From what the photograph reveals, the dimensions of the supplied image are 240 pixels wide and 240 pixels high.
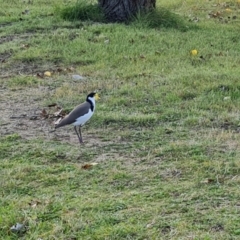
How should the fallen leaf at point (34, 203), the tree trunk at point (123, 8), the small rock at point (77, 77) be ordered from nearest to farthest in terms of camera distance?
1. the fallen leaf at point (34, 203)
2. the small rock at point (77, 77)
3. the tree trunk at point (123, 8)

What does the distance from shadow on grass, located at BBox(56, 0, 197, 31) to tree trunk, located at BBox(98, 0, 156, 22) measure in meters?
0.09

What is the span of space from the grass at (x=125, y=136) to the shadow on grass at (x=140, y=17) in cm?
12

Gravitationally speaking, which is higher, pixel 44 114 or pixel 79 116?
pixel 79 116

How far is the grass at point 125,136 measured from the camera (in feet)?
12.0

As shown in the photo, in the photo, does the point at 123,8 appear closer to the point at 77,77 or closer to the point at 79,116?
the point at 77,77

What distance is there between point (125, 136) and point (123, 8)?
5137 mm

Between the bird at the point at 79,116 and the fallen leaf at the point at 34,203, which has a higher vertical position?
the bird at the point at 79,116

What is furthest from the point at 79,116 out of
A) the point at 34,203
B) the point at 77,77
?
the point at 77,77

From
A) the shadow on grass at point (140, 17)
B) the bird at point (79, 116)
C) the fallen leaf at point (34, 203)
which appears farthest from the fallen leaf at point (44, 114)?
the shadow on grass at point (140, 17)

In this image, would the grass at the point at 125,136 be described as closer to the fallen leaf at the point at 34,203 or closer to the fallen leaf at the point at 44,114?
the fallen leaf at the point at 34,203

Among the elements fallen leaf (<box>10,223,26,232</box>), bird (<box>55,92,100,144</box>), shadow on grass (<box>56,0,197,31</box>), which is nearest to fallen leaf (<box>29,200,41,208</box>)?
fallen leaf (<box>10,223,26,232</box>)

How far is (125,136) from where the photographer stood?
5.07 m

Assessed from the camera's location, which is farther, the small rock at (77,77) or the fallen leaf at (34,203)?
the small rock at (77,77)

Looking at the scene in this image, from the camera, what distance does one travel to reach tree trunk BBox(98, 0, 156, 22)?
973cm
